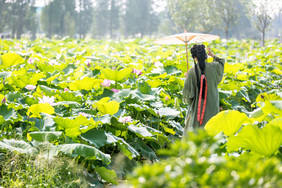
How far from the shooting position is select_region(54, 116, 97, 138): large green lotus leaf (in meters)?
2.48

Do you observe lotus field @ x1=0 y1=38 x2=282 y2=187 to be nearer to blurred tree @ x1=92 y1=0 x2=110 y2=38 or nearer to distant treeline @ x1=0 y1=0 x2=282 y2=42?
distant treeline @ x1=0 y1=0 x2=282 y2=42

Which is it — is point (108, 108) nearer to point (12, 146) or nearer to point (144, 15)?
point (12, 146)

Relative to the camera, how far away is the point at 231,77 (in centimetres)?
600

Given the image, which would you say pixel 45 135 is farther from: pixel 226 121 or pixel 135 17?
pixel 135 17

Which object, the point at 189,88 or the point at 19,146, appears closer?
the point at 19,146

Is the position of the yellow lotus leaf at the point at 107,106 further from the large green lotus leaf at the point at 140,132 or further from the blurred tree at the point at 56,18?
the blurred tree at the point at 56,18

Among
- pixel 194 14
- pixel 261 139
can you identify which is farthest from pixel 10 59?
pixel 194 14

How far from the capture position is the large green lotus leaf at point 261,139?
1.42m

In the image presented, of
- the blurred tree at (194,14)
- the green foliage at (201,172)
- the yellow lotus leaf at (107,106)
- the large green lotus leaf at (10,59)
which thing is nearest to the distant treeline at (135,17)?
the blurred tree at (194,14)

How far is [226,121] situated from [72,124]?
1.24 meters

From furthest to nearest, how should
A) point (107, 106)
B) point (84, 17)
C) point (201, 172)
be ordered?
1. point (84, 17)
2. point (107, 106)
3. point (201, 172)

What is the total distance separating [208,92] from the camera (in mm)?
3492

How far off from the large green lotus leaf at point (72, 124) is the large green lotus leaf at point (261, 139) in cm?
124

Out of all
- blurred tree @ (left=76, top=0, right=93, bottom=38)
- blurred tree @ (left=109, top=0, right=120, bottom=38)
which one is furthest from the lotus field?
blurred tree @ (left=109, top=0, right=120, bottom=38)
